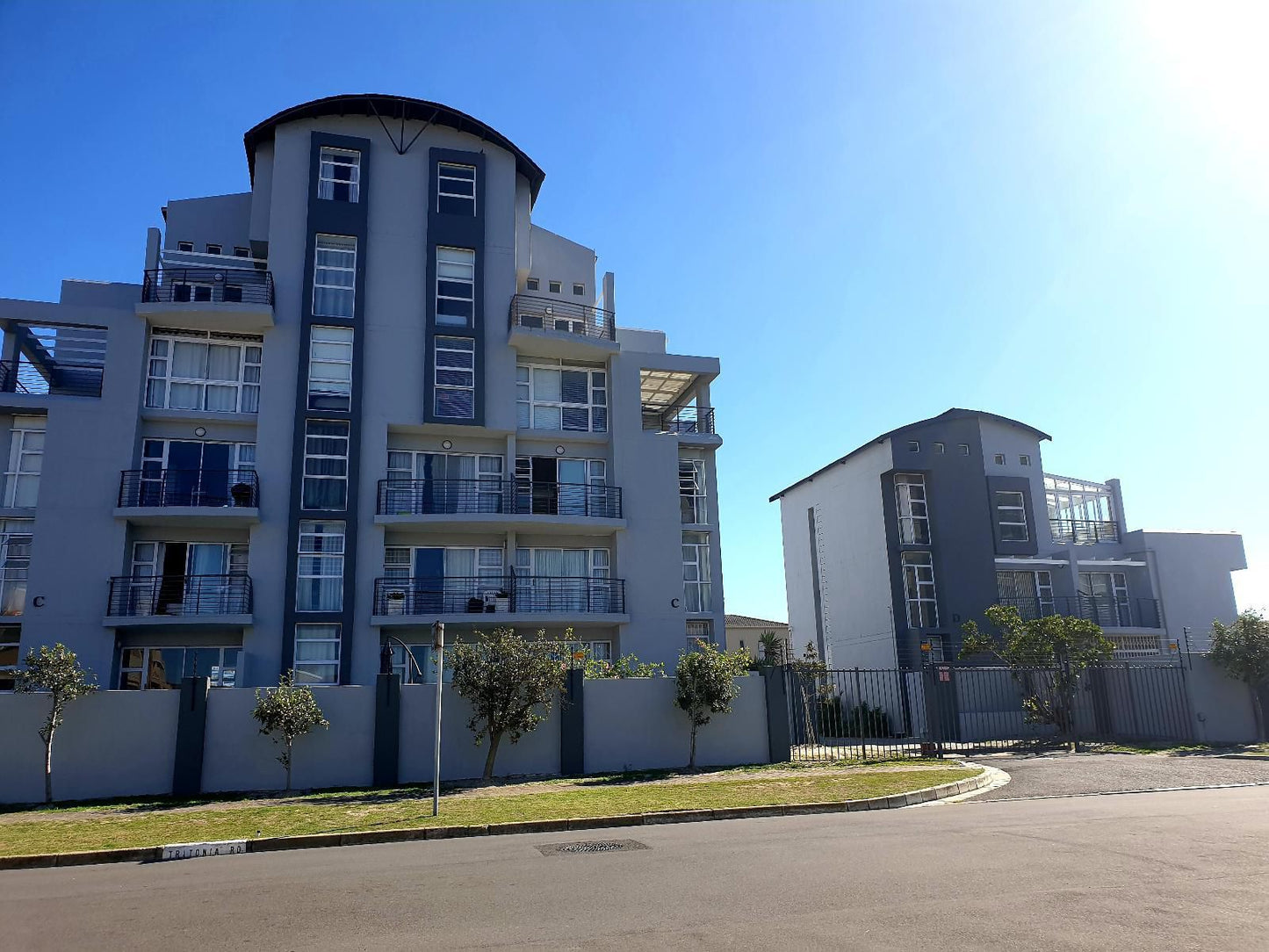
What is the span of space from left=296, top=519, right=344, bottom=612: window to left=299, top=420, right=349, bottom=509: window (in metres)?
0.67

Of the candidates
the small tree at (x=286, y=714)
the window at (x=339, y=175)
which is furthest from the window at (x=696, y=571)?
the window at (x=339, y=175)

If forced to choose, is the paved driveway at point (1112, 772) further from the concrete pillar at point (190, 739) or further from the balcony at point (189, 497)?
the balcony at point (189, 497)

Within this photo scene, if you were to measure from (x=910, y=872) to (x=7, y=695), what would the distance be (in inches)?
693

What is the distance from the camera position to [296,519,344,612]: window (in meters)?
26.6

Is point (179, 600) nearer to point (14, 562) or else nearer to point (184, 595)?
point (184, 595)

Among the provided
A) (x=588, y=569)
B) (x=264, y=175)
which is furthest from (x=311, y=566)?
(x=264, y=175)

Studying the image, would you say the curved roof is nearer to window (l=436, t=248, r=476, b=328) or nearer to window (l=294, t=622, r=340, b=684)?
window (l=436, t=248, r=476, b=328)

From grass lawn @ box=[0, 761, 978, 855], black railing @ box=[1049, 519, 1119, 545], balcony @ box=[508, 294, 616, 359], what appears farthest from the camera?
black railing @ box=[1049, 519, 1119, 545]

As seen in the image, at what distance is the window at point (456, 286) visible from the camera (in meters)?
29.4

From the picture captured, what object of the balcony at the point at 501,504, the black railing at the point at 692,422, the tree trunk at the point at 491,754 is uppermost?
the black railing at the point at 692,422

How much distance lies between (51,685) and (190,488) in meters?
9.73

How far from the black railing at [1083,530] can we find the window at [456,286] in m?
27.0

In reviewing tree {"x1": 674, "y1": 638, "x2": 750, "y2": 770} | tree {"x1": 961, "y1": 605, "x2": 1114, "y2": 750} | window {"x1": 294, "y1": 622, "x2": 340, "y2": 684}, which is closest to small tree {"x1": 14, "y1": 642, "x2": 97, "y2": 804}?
window {"x1": 294, "y1": 622, "x2": 340, "y2": 684}

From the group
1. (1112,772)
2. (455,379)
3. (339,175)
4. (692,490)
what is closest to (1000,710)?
(1112,772)
